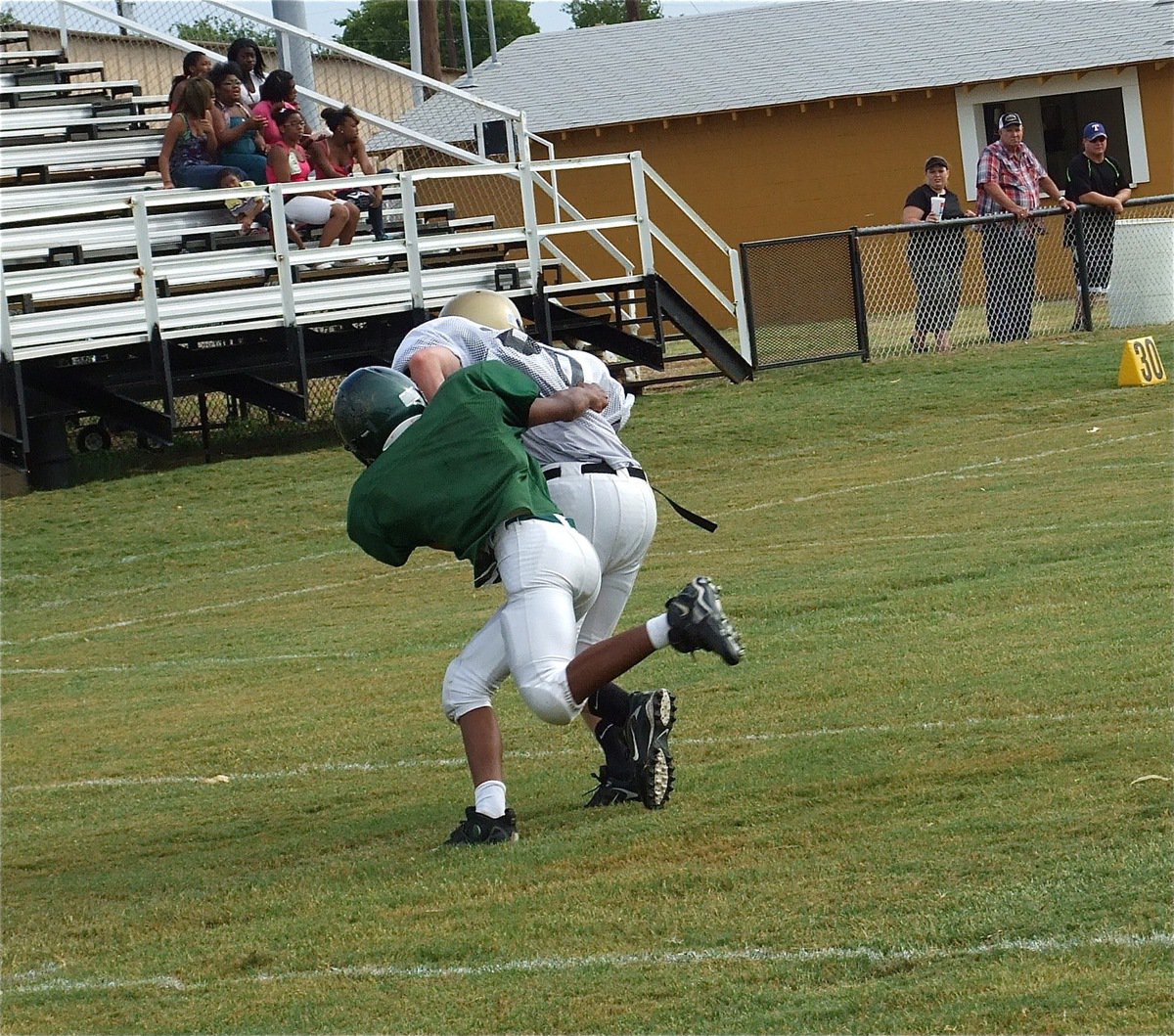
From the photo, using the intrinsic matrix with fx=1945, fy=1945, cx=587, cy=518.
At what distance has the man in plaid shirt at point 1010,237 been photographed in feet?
70.3

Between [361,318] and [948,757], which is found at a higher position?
[361,318]

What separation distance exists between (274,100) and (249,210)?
1.69 metres

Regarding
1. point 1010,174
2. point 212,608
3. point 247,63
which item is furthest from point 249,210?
point 1010,174

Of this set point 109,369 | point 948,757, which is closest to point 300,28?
point 109,369

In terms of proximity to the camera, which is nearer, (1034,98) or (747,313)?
(747,313)

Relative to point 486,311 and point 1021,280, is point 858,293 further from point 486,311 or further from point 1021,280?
point 486,311

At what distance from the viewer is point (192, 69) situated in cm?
2069

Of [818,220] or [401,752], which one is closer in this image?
[401,752]

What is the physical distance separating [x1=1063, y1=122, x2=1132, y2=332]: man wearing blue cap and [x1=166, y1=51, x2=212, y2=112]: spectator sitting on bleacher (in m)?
9.59

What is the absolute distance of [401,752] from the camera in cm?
829

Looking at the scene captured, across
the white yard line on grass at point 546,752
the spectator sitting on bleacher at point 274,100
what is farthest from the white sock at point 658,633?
the spectator sitting on bleacher at point 274,100

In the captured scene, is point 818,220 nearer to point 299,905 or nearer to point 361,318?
point 361,318

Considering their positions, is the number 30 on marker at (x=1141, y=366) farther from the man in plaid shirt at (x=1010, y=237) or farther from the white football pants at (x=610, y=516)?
the white football pants at (x=610, y=516)

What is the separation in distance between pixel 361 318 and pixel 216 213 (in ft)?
6.14
